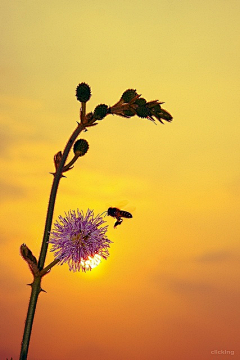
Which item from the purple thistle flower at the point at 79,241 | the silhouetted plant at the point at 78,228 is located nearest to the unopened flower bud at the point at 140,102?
the silhouetted plant at the point at 78,228

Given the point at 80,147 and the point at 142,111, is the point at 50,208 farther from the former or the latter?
the point at 142,111

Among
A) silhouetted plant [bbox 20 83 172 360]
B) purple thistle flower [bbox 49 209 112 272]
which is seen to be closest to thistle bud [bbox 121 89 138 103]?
silhouetted plant [bbox 20 83 172 360]

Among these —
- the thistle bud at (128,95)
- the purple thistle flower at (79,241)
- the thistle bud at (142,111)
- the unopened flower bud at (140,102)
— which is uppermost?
the thistle bud at (128,95)

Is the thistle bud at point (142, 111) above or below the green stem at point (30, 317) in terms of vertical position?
above

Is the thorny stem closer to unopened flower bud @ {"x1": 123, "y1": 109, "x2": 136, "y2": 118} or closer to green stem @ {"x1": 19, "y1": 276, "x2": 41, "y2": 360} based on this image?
green stem @ {"x1": 19, "y1": 276, "x2": 41, "y2": 360}

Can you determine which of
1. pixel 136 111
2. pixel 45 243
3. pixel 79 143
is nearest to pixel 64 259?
pixel 45 243

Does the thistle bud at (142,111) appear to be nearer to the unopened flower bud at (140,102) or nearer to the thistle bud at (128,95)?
the unopened flower bud at (140,102)

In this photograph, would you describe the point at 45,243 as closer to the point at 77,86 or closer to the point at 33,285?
the point at 33,285
